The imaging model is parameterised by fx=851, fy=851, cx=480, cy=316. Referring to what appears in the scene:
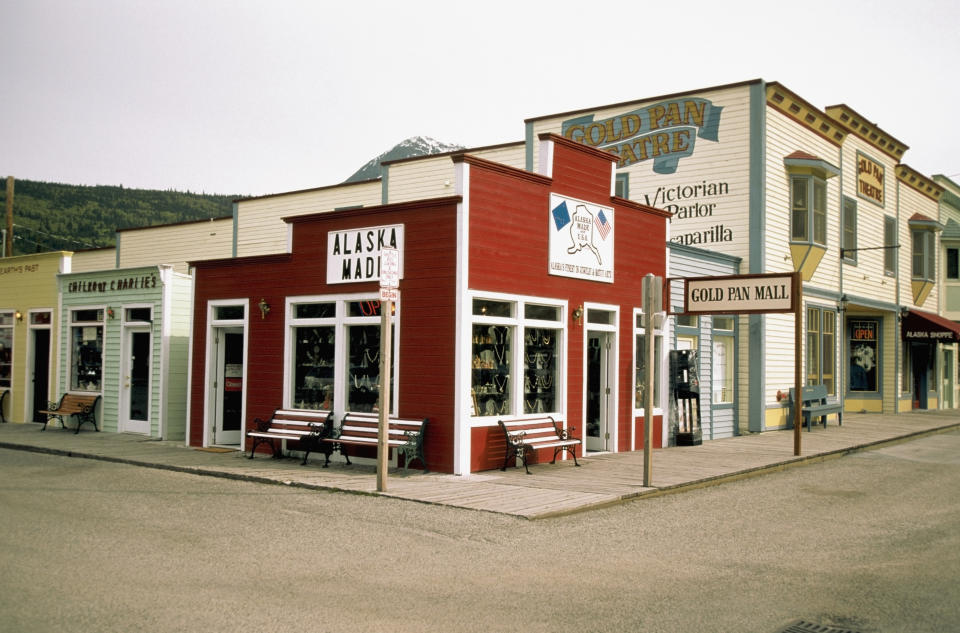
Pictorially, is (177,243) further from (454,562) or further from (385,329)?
(454,562)

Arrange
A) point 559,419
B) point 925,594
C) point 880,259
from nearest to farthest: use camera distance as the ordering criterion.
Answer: point 925,594 → point 559,419 → point 880,259

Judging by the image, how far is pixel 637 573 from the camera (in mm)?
6777

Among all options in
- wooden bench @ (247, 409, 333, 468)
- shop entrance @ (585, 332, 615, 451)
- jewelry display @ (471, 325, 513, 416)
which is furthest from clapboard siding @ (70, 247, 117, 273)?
jewelry display @ (471, 325, 513, 416)

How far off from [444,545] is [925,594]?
12.8 ft

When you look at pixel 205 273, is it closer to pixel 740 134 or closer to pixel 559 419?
pixel 559 419

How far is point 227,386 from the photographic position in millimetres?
15438

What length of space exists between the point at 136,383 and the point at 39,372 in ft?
14.4

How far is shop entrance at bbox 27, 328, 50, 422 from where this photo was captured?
65.7 ft

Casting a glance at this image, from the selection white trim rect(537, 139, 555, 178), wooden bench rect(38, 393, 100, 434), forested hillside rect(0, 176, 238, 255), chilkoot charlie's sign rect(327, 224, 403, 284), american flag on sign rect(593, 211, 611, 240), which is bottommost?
wooden bench rect(38, 393, 100, 434)

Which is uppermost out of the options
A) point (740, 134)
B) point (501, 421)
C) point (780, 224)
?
point (740, 134)

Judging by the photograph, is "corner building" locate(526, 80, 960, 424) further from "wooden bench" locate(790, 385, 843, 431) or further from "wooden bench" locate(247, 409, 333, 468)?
"wooden bench" locate(247, 409, 333, 468)

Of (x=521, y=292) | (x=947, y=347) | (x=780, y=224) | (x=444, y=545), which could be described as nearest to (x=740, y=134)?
(x=780, y=224)

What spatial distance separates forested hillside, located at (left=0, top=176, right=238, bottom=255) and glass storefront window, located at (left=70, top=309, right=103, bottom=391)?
1877 inches

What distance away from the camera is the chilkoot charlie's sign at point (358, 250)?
511 inches
